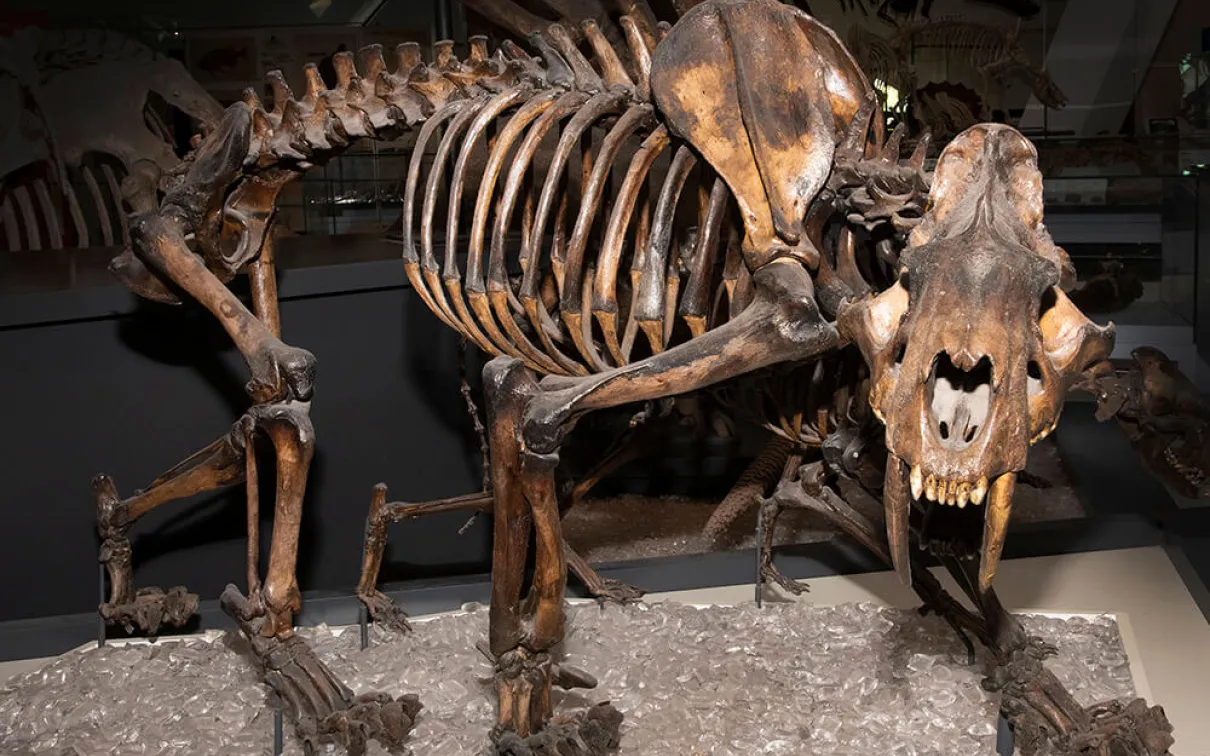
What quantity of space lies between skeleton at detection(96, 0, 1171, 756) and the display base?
26cm

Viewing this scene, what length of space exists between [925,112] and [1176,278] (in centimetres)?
120

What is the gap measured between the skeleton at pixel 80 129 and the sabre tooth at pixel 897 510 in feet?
10.2

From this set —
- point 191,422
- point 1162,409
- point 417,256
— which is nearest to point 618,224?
point 417,256

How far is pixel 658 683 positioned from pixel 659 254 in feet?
4.42

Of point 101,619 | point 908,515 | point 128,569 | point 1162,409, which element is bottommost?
point 101,619

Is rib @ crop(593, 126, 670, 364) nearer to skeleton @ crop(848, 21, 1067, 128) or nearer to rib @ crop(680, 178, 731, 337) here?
rib @ crop(680, 178, 731, 337)

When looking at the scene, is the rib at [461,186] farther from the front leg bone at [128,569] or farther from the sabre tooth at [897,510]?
the sabre tooth at [897,510]

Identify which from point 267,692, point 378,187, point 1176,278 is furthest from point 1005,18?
point 267,692

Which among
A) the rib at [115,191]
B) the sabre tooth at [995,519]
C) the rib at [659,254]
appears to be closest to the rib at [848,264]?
the rib at [659,254]

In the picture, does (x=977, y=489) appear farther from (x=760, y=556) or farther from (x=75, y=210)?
(x=75, y=210)

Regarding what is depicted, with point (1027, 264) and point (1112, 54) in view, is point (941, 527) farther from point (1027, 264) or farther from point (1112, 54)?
point (1112, 54)

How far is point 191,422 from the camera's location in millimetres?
4539

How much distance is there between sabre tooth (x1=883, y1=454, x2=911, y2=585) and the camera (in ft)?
7.18

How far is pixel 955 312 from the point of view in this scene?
208 cm
